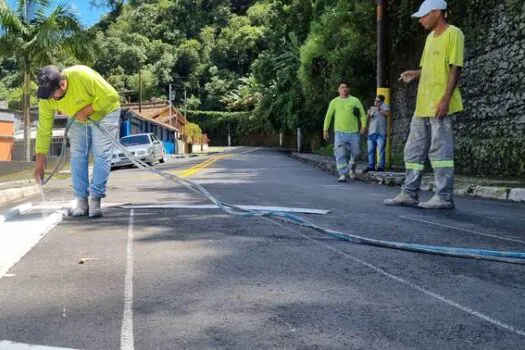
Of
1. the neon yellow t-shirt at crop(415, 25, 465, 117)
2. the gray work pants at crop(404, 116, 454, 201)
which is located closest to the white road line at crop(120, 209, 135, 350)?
the gray work pants at crop(404, 116, 454, 201)

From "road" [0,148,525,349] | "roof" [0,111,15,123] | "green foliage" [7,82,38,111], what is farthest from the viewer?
"green foliage" [7,82,38,111]

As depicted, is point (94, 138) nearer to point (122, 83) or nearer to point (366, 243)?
point (366, 243)

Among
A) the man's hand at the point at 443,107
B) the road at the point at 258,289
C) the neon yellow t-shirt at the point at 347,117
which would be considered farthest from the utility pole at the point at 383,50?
the road at the point at 258,289

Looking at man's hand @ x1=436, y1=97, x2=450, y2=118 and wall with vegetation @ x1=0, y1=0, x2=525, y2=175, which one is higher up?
wall with vegetation @ x1=0, y1=0, x2=525, y2=175

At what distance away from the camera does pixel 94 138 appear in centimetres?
603

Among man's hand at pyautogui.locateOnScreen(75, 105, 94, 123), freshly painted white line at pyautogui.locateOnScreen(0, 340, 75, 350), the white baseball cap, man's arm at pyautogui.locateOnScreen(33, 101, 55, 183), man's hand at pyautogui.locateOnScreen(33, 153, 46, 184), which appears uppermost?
the white baseball cap

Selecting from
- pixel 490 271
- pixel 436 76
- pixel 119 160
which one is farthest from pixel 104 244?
pixel 119 160

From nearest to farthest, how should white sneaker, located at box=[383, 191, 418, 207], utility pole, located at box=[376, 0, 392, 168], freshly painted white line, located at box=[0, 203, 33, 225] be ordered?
freshly painted white line, located at box=[0, 203, 33, 225]
white sneaker, located at box=[383, 191, 418, 207]
utility pole, located at box=[376, 0, 392, 168]

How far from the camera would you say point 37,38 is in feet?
77.2

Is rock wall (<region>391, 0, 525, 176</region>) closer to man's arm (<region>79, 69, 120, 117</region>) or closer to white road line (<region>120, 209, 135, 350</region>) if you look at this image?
man's arm (<region>79, 69, 120, 117</region>)

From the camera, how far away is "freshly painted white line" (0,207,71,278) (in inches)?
157

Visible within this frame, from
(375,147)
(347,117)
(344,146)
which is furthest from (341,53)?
(344,146)

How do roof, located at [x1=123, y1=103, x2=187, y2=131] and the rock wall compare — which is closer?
the rock wall

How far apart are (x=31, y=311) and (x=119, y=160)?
20545mm
